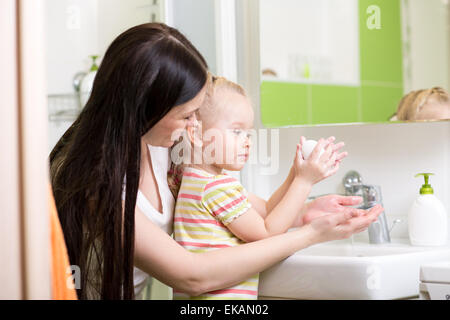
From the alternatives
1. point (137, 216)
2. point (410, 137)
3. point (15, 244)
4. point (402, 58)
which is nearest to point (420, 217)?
point (410, 137)

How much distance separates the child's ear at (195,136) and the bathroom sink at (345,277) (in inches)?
10.8

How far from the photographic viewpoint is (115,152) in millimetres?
943

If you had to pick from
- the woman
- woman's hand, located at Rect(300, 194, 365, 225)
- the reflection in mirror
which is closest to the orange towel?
the woman

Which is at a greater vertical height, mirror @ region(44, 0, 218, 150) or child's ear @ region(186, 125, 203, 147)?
mirror @ region(44, 0, 218, 150)

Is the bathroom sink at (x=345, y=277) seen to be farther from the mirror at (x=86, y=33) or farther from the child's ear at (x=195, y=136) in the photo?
the mirror at (x=86, y=33)

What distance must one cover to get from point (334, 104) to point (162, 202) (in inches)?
22.9

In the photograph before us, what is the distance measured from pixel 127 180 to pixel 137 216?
62 millimetres

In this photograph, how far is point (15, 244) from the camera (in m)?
0.55

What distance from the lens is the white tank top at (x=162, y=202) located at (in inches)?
42.2

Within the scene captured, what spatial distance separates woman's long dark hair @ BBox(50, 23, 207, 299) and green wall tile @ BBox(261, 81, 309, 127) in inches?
21.6

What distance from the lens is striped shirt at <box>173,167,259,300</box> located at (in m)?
1.03

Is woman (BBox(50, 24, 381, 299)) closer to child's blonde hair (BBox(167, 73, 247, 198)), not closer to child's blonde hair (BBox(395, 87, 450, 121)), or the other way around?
child's blonde hair (BBox(167, 73, 247, 198))

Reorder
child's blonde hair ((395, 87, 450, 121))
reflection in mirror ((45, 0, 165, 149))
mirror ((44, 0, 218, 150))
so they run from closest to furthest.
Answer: child's blonde hair ((395, 87, 450, 121))
mirror ((44, 0, 218, 150))
reflection in mirror ((45, 0, 165, 149))
